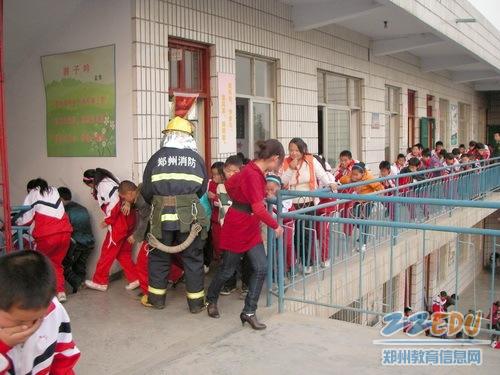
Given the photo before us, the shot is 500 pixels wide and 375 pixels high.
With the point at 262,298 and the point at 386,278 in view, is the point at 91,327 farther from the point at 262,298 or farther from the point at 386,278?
the point at 386,278

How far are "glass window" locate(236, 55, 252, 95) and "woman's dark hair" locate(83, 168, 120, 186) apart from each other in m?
2.42

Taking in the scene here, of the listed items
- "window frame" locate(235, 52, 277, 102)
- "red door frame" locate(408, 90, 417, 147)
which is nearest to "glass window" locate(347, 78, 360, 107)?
"window frame" locate(235, 52, 277, 102)

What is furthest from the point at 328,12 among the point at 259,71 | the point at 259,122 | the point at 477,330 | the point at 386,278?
the point at 477,330

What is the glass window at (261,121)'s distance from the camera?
7.55 meters

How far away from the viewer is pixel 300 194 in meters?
4.52

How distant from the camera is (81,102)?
19.3 feet

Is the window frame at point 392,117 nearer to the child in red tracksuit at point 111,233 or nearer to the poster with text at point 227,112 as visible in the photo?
the poster with text at point 227,112

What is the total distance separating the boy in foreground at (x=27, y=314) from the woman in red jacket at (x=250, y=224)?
243 centimetres

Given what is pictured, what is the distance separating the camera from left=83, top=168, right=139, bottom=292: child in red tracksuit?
205 inches

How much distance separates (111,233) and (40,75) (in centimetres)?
236

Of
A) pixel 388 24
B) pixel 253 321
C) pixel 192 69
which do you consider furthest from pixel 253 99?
pixel 253 321

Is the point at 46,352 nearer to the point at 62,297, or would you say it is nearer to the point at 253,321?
the point at 253,321

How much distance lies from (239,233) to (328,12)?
4.72m

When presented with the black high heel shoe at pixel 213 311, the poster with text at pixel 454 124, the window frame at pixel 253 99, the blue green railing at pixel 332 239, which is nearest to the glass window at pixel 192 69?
the window frame at pixel 253 99
